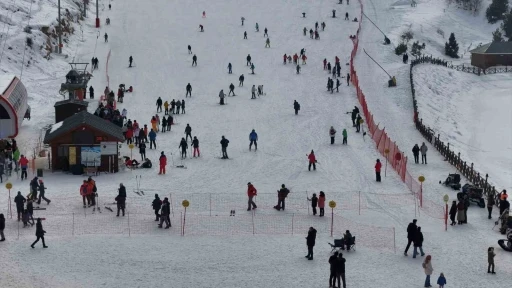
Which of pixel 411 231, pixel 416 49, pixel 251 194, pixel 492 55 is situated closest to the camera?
pixel 411 231

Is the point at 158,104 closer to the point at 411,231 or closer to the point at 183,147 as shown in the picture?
the point at 183,147

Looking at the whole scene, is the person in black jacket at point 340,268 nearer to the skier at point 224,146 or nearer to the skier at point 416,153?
the skier at point 224,146

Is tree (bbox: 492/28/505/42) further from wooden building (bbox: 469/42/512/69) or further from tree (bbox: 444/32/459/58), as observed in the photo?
wooden building (bbox: 469/42/512/69)

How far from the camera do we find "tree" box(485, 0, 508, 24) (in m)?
103

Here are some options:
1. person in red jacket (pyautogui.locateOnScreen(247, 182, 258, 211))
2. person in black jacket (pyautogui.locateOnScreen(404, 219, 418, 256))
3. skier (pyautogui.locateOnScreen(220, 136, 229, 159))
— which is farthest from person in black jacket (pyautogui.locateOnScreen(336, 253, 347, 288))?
skier (pyautogui.locateOnScreen(220, 136, 229, 159))

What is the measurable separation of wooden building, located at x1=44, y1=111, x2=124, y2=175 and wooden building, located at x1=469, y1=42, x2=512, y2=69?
53.9 m

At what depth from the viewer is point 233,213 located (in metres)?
33.1

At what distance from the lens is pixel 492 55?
85.4 m

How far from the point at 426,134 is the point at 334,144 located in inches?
231

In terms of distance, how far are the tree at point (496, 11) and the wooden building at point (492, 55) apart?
1672 centimetres

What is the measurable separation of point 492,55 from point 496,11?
19640mm

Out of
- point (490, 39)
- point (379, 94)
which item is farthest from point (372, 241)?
point (490, 39)

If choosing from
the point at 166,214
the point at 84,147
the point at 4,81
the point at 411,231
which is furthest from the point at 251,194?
the point at 4,81

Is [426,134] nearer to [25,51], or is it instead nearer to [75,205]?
[75,205]
